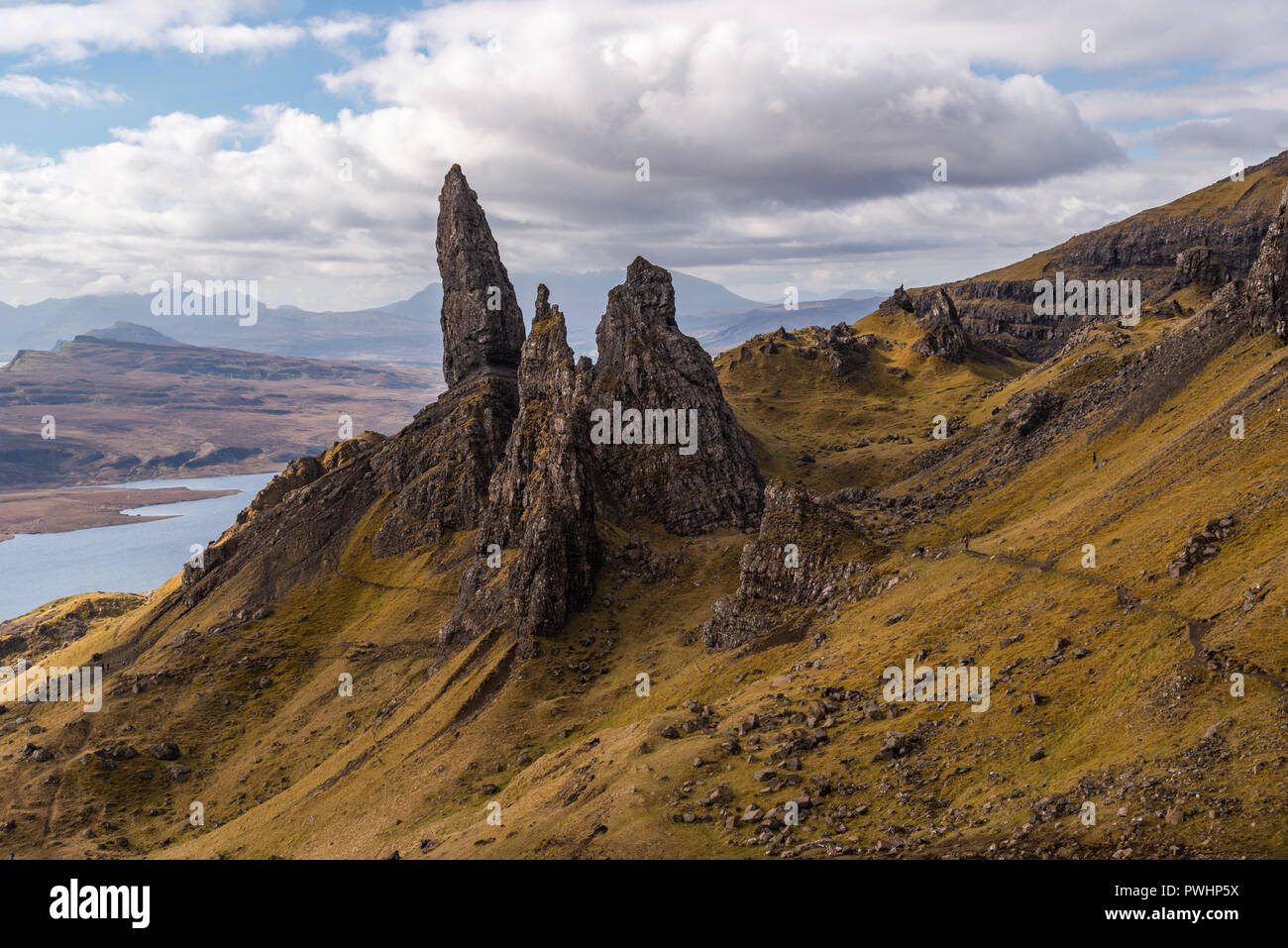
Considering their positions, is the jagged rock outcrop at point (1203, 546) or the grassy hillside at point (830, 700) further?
the jagged rock outcrop at point (1203, 546)

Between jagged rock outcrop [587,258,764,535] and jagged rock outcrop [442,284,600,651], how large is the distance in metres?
6.09

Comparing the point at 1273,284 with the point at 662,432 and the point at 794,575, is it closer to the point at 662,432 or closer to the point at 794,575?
the point at 794,575

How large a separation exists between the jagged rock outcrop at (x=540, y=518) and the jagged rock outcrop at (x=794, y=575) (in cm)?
2866

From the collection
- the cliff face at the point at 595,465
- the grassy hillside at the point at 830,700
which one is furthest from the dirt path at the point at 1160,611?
the cliff face at the point at 595,465

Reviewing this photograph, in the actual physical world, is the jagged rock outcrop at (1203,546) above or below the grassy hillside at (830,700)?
above

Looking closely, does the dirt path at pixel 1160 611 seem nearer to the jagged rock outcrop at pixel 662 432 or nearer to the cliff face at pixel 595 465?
the cliff face at pixel 595 465

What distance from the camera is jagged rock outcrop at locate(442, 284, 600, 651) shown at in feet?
421

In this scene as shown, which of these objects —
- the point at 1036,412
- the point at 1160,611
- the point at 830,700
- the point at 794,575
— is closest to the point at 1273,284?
the point at 1036,412

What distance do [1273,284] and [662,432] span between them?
9239cm

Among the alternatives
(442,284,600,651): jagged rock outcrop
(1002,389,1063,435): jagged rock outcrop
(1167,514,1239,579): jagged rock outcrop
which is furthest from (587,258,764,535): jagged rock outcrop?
(1167,514,1239,579): jagged rock outcrop

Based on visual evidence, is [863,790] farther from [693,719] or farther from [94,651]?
[94,651]

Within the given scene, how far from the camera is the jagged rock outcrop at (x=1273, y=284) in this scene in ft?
340

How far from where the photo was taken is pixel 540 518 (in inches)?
5138

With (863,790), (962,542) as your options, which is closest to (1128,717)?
(863,790)
